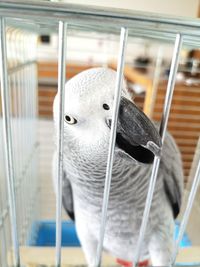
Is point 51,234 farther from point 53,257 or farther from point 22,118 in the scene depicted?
point 22,118

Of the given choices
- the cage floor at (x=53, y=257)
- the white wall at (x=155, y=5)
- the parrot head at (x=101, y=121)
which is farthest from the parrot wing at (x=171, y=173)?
Answer: the white wall at (x=155, y=5)

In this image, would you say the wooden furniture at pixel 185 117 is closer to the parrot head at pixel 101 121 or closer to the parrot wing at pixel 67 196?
the parrot wing at pixel 67 196

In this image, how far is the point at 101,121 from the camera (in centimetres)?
39

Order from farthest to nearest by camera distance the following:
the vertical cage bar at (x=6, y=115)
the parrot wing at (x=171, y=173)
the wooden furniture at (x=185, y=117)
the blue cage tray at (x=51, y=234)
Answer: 1. the wooden furniture at (x=185, y=117)
2. the blue cage tray at (x=51, y=234)
3. the parrot wing at (x=171, y=173)
4. the vertical cage bar at (x=6, y=115)

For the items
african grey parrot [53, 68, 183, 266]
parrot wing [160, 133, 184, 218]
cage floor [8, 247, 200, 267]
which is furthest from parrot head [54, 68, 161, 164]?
cage floor [8, 247, 200, 267]

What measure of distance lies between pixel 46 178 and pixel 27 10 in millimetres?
1306

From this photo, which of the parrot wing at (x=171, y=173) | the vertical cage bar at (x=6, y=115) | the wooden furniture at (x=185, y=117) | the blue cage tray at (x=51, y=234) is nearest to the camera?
the vertical cage bar at (x=6, y=115)

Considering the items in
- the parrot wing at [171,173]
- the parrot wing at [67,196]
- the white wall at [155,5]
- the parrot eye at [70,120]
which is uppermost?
the white wall at [155,5]

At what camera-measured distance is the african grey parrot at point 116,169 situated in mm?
373

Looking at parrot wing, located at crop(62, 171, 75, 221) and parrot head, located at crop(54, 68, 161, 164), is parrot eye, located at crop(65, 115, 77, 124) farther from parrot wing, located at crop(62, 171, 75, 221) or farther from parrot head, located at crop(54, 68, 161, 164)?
parrot wing, located at crop(62, 171, 75, 221)

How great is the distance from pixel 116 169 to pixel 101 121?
0.13 m

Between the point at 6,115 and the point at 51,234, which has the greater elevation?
the point at 6,115

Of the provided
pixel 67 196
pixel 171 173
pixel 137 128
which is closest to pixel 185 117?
pixel 171 173

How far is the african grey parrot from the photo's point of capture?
0.37 m
